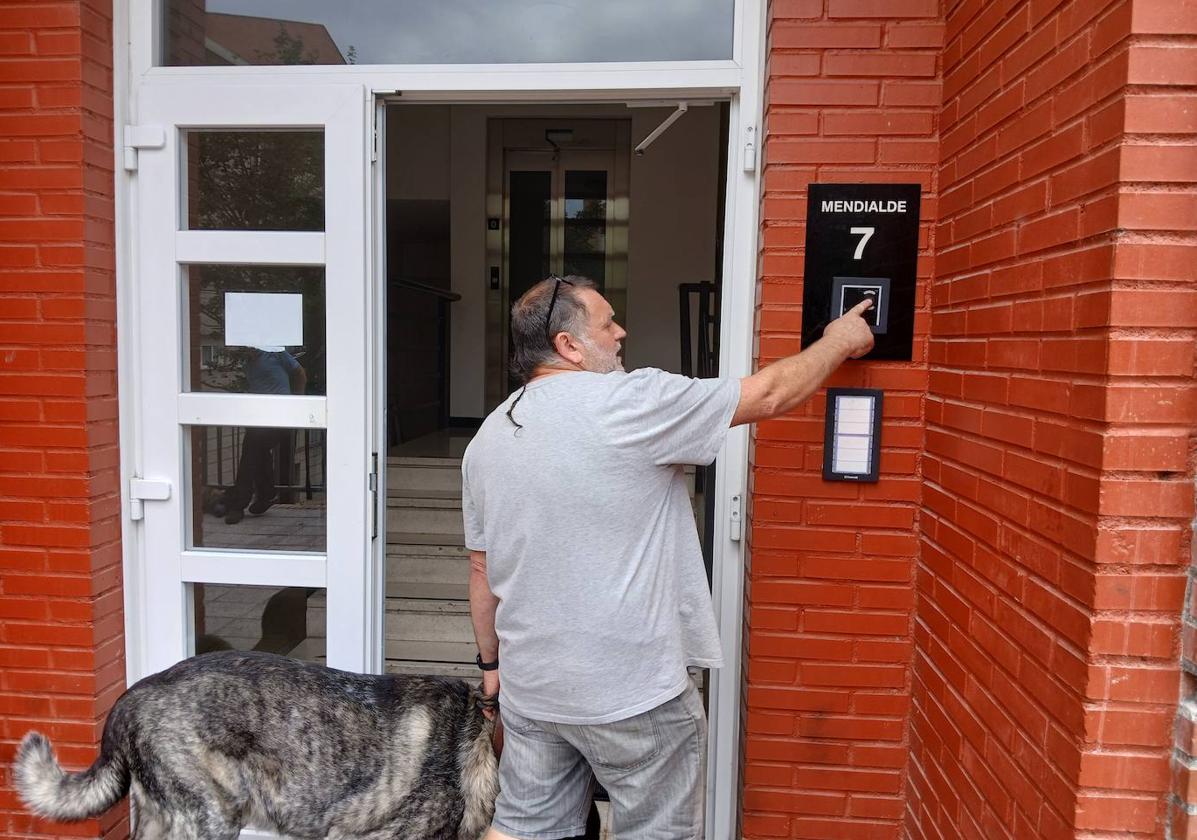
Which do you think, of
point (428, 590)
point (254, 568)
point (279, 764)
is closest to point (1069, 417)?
point (279, 764)

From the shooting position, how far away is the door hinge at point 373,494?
8.99 ft

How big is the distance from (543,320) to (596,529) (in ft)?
1.82

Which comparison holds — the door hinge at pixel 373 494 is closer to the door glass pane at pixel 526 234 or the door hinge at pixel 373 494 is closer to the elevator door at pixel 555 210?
the elevator door at pixel 555 210

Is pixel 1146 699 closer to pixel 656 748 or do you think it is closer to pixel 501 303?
pixel 656 748

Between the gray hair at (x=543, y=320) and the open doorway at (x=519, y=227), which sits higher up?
the open doorway at (x=519, y=227)

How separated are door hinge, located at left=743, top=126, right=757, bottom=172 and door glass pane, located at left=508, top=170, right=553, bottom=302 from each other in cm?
607

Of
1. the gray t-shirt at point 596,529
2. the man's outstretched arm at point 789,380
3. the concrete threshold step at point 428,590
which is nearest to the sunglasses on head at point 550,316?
the gray t-shirt at point 596,529

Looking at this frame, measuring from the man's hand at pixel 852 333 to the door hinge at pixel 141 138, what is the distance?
2.29 metres

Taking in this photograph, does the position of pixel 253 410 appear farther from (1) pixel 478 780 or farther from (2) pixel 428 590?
(2) pixel 428 590

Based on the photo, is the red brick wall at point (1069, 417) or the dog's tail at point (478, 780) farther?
the dog's tail at point (478, 780)

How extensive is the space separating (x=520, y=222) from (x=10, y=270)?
6251mm

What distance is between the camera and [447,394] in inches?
329

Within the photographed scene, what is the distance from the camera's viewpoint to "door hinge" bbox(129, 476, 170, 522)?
275 centimetres

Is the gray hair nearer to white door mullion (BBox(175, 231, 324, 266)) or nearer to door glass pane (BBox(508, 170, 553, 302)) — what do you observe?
white door mullion (BBox(175, 231, 324, 266))
